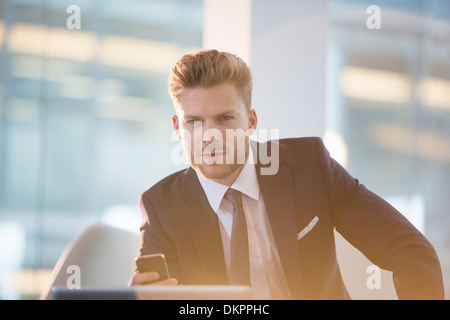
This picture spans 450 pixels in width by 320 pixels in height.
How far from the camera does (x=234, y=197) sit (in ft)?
4.69

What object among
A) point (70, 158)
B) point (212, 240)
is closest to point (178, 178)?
point (212, 240)

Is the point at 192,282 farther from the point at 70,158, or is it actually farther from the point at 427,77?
the point at 427,77

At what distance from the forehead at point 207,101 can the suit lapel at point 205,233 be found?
8.8 inches

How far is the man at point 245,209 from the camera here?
1368mm

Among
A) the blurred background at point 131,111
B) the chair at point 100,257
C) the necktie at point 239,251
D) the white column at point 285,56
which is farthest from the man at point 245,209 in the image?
the blurred background at point 131,111

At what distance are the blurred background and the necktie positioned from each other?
2.29 meters

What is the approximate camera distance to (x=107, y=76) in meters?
4.25

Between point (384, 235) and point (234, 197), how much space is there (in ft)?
1.37

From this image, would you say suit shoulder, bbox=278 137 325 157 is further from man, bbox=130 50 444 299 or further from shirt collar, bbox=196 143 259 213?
shirt collar, bbox=196 143 259 213

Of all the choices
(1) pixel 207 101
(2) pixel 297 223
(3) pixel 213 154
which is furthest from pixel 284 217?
(1) pixel 207 101

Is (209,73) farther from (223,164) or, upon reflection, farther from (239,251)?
(239,251)

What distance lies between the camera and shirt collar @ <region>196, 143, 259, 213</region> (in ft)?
4.71
